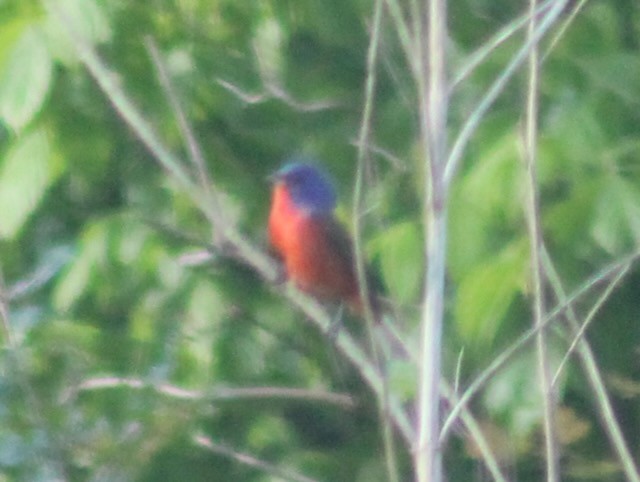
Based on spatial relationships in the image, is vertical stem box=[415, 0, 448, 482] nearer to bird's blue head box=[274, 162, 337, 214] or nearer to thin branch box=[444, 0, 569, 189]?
thin branch box=[444, 0, 569, 189]

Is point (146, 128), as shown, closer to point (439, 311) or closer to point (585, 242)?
point (439, 311)

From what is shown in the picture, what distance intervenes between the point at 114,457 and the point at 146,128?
96 cm

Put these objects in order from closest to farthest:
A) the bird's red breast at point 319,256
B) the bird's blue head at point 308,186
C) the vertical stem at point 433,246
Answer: the vertical stem at point 433,246 < the bird's blue head at point 308,186 < the bird's red breast at point 319,256

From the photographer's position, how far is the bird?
416 centimetres

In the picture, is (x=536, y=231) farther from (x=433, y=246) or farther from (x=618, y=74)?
(x=618, y=74)

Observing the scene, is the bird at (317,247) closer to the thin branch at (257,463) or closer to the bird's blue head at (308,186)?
the bird's blue head at (308,186)

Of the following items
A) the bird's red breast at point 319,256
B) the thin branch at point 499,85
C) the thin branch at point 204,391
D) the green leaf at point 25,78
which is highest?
the green leaf at point 25,78

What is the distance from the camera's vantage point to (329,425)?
3908mm

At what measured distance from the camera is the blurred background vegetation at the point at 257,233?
2.74 meters

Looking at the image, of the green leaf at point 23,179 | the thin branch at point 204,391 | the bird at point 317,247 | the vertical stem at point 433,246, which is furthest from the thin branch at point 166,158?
the bird at point 317,247

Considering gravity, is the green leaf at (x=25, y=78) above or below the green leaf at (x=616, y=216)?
above

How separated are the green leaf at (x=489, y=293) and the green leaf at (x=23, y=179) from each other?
1.07 meters

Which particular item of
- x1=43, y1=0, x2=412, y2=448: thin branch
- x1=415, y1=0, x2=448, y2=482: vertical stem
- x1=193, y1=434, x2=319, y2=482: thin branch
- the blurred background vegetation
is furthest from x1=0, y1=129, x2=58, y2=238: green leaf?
x1=415, y1=0, x2=448, y2=482: vertical stem

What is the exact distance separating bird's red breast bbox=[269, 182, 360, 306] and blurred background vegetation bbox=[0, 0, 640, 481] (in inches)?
10.6
